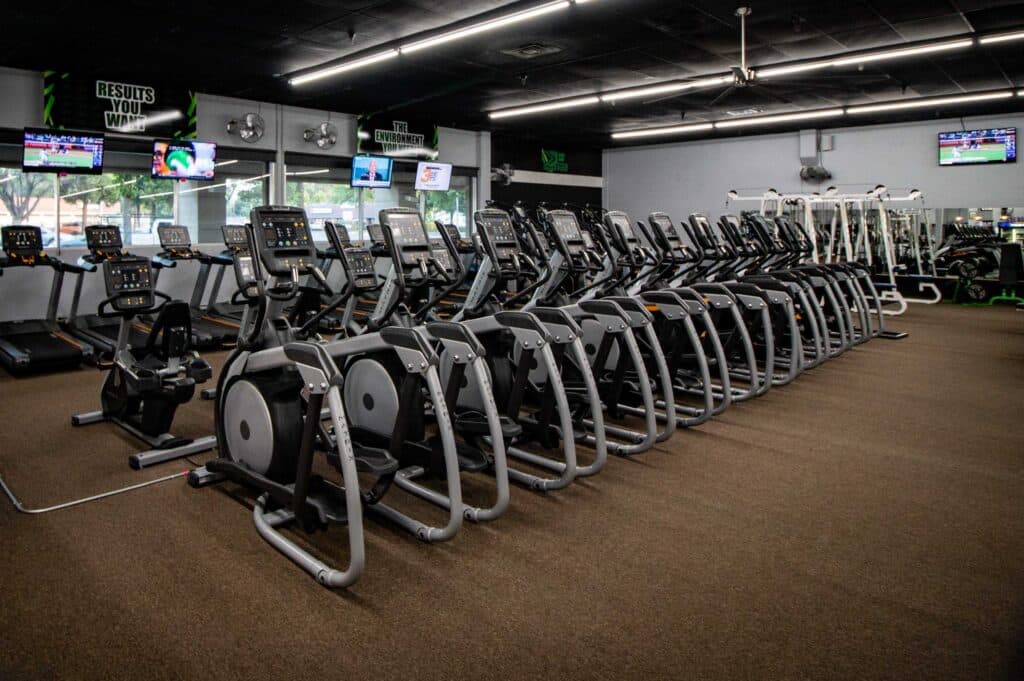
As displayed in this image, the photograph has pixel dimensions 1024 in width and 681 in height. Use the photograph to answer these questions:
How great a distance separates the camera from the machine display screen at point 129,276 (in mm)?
4230

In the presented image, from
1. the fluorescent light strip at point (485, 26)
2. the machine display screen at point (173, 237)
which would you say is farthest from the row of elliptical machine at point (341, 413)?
the machine display screen at point (173, 237)

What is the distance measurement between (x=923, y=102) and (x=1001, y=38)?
146 inches

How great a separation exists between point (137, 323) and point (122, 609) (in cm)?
583

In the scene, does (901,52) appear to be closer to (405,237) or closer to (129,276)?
(405,237)

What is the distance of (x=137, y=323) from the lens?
736cm

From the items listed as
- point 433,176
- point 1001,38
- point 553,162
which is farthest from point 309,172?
point 1001,38

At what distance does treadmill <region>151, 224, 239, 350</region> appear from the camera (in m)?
6.72

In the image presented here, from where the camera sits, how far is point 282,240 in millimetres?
3240

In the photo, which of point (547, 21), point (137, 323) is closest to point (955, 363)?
point (547, 21)

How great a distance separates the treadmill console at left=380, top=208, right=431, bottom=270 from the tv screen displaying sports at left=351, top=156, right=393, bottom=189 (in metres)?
6.76

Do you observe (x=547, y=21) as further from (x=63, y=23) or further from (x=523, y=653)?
(x=523, y=653)

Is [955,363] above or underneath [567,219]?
underneath

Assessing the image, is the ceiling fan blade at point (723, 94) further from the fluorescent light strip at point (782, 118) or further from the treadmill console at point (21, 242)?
the treadmill console at point (21, 242)

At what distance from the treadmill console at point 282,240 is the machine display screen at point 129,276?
5.13 ft
